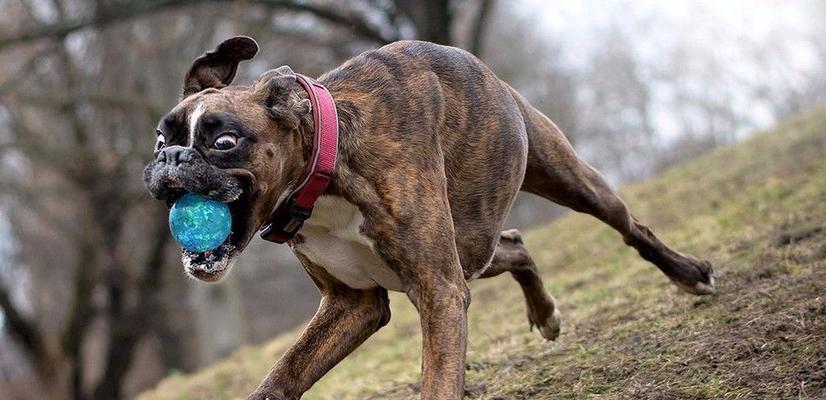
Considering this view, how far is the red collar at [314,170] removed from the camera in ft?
11.4

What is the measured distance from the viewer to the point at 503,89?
172 inches

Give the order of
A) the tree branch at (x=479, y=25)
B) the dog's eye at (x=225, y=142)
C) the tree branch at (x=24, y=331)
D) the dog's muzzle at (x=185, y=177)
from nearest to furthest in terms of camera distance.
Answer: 1. the dog's muzzle at (x=185, y=177)
2. the dog's eye at (x=225, y=142)
3. the tree branch at (x=479, y=25)
4. the tree branch at (x=24, y=331)

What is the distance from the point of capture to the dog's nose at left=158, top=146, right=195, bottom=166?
10.2ft

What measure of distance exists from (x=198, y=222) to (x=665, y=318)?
2820 millimetres

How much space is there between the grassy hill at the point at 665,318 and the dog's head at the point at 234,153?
5.46 ft

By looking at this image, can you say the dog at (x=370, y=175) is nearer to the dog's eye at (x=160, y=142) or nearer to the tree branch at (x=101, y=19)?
the dog's eye at (x=160, y=142)

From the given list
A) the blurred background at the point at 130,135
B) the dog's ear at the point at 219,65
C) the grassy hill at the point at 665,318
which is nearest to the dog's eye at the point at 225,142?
the dog's ear at the point at 219,65

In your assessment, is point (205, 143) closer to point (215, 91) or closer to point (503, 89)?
point (215, 91)

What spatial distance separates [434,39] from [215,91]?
907 centimetres

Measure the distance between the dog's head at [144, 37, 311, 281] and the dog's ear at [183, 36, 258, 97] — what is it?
12.4 inches

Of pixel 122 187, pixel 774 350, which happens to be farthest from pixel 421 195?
pixel 122 187

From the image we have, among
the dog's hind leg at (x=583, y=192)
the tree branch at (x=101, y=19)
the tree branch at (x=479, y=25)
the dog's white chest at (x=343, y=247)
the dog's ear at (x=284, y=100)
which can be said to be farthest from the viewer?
the tree branch at (x=479, y=25)

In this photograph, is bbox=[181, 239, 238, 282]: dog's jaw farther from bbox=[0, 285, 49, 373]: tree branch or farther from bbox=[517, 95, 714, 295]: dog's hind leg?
bbox=[0, 285, 49, 373]: tree branch

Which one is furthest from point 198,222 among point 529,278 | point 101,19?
point 101,19
